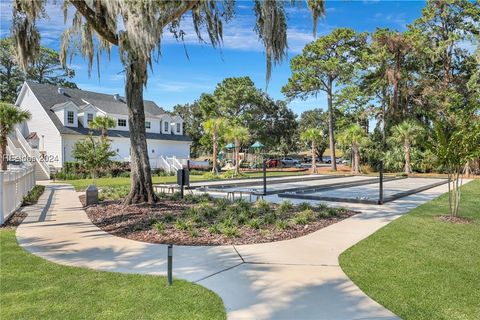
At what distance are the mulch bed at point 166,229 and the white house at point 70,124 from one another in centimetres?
1715

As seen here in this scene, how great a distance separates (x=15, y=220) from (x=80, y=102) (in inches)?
904

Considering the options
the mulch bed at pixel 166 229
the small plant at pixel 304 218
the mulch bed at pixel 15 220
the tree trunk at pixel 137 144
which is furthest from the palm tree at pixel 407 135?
the mulch bed at pixel 15 220

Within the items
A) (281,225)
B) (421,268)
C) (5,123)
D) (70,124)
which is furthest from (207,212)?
(70,124)

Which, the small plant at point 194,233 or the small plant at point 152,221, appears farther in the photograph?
the small plant at point 152,221

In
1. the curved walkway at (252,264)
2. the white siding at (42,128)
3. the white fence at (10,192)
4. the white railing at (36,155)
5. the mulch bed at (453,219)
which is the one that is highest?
the white siding at (42,128)

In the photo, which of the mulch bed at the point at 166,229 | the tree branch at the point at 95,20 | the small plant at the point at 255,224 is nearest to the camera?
the mulch bed at the point at 166,229

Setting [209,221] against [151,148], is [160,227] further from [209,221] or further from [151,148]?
[151,148]

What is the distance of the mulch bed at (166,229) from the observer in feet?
20.7

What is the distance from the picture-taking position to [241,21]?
9.94 m

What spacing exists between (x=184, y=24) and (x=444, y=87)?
89.5 ft

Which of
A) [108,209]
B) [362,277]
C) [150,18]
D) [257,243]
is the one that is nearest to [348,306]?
[362,277]

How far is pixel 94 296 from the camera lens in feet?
12.2

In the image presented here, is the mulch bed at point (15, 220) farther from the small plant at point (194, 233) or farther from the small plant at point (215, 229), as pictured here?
the small plant at point (215, 229)

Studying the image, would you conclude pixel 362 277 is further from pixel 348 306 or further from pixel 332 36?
pixel 332 36
